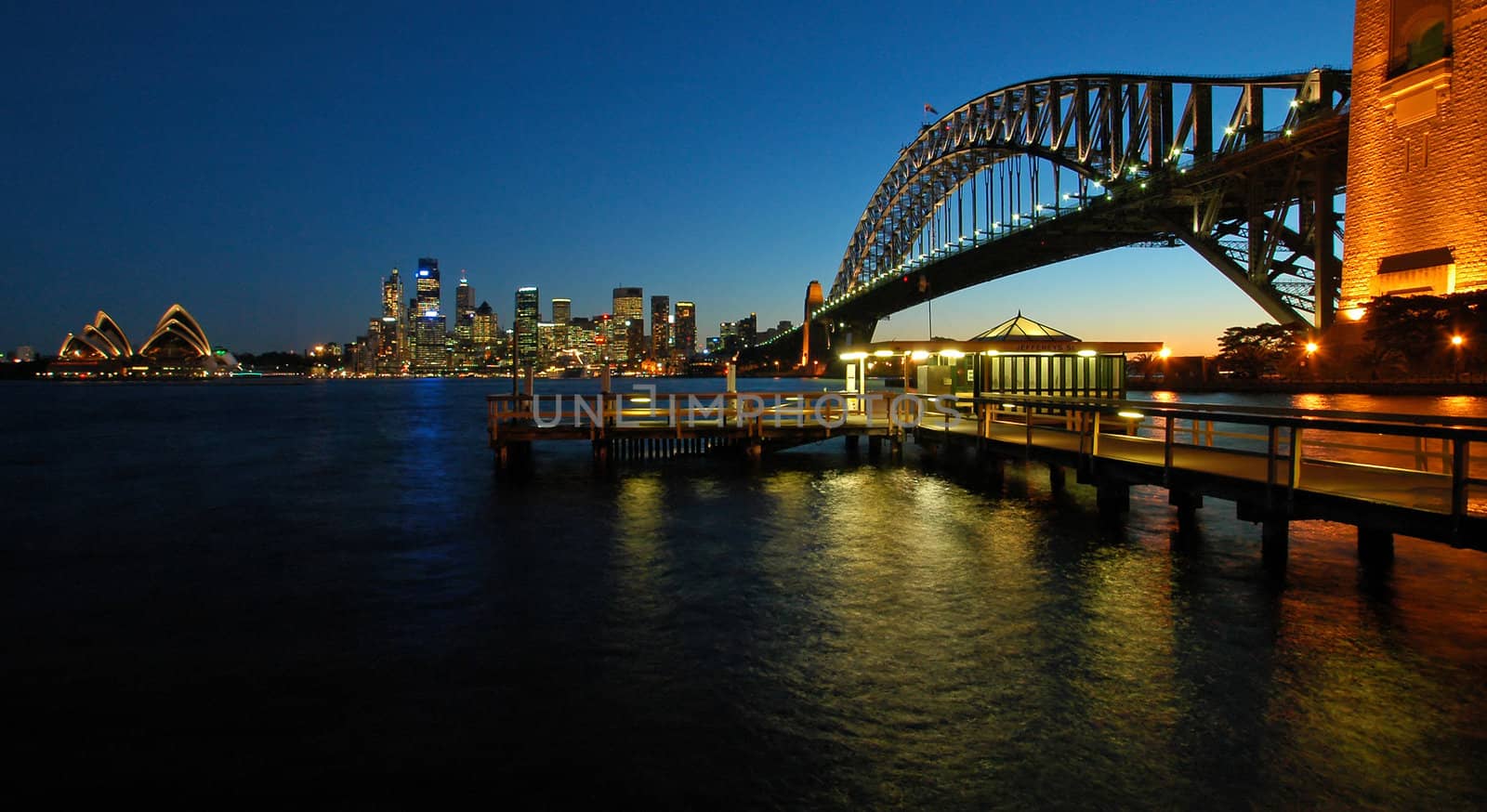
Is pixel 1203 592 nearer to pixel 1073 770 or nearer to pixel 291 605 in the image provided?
pixel 1073 770

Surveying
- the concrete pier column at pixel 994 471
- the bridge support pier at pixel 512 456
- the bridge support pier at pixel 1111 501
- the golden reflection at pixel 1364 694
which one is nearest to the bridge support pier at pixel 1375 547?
the golden reflection at pixel 1364 694

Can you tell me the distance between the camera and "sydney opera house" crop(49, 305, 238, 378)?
156750mm

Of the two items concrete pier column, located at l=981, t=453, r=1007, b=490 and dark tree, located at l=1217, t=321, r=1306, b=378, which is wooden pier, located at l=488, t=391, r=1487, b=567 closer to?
concrete pier column, located at l=981, t=453, r=1007, b=490

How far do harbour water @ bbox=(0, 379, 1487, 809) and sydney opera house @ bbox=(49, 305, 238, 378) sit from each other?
169254 mm

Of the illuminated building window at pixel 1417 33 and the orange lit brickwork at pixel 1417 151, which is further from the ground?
the illuminated building window at pixel 1417 33

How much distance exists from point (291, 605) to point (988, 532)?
10593 millimetres

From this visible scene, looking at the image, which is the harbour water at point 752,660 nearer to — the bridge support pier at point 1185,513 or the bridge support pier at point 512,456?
the bridge support pier at point 1185,513

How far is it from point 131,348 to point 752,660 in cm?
19710

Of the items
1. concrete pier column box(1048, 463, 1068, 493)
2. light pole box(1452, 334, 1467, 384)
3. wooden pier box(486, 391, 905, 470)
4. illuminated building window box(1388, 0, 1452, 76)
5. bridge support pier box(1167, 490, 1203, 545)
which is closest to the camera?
bridge support pier box(1167, 490, 1203, 545)

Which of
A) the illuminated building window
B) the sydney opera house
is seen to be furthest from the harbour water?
the sydney opera house

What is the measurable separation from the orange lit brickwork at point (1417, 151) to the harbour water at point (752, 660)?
2823 cm

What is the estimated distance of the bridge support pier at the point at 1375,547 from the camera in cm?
1110

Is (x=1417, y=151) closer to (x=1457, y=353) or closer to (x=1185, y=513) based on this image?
(x=1457, y=353)

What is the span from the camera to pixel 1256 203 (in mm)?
47438
